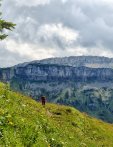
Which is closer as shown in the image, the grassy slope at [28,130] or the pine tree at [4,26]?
the grassy slope at [28,130]

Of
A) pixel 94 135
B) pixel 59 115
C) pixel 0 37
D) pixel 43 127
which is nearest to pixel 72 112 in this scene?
pixel 59 115

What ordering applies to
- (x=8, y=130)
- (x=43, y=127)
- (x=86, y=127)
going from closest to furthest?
1. (x=8, y=130)
2. (x=43, y=127)
3. (x=86, y=127)

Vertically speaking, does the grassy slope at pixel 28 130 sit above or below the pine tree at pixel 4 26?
below

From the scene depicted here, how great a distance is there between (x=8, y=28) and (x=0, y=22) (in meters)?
2.86

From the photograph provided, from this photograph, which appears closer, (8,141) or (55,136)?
(8,141)

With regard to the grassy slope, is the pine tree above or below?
above

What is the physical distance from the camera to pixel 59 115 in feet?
154

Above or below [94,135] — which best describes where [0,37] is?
above

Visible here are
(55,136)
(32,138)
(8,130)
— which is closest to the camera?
(8,130)

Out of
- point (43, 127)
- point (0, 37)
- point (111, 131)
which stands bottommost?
point (111, 131)

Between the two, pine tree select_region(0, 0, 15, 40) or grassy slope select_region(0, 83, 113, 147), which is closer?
grassy slope select_region(0, 83, 113, 147)

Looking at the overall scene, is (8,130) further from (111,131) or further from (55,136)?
(111,131)

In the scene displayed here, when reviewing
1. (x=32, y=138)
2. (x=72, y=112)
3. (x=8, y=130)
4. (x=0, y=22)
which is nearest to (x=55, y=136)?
(x=32, y=138)

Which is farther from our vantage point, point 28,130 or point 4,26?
point 4,26
